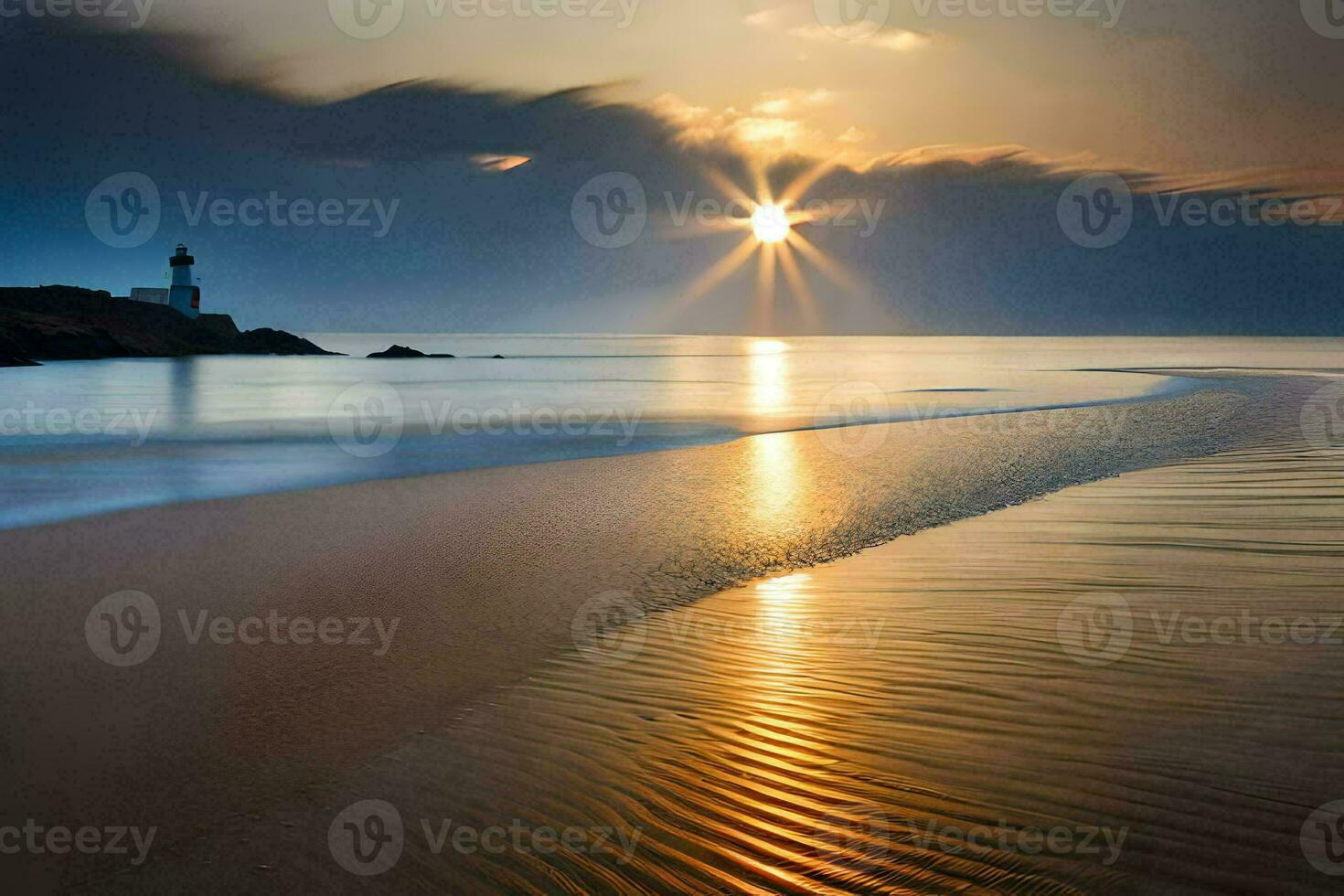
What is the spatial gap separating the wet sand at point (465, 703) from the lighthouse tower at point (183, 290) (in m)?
105

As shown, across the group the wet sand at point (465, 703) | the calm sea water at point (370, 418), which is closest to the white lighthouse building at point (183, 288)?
the calm sea water at point (370, 418)

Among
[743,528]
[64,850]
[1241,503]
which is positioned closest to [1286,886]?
[64,850]

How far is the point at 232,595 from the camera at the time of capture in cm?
834

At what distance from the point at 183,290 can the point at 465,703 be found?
11382 centimetres

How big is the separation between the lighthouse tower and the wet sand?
4119 inches

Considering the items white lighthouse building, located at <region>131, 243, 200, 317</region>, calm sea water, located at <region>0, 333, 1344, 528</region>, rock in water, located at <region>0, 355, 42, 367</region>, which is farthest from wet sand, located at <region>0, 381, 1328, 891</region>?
white lighthouse building, located at <region>131, 243, 200, 317</region>

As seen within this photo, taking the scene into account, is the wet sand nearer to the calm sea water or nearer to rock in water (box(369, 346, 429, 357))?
the calm sea water

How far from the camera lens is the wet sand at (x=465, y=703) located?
14.0ft

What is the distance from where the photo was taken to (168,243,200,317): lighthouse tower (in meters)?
104

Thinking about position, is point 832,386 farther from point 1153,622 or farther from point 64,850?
point 64,850

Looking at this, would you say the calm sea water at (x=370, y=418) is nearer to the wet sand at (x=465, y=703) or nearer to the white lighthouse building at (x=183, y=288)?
the wet sand at (x=465, y=703)

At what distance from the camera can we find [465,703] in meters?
5.90

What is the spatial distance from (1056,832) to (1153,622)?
11.8ft

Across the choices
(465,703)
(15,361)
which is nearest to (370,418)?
(465,703)
